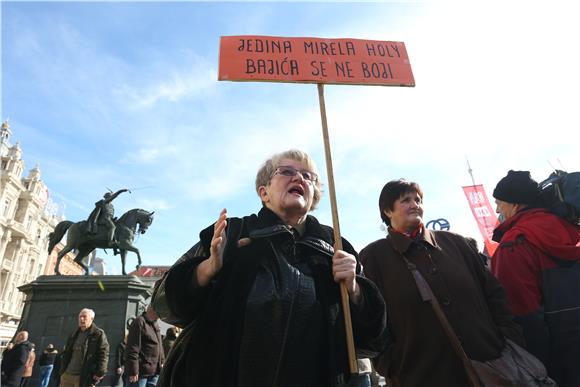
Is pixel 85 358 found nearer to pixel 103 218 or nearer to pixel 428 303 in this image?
pixel 428 303

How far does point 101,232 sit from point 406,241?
10.7 meters

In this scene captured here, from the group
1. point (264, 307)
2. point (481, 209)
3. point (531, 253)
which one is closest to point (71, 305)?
point (264, 307)

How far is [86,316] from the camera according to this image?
5.55 metres

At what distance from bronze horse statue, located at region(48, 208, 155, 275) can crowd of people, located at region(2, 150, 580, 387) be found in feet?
32.6

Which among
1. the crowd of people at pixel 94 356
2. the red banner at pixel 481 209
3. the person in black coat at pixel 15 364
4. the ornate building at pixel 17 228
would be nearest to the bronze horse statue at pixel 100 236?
the person in black coat at pixel 15 364

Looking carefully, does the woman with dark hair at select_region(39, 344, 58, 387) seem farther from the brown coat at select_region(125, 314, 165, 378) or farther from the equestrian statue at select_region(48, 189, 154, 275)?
the brown coat at select_region(125, 314, 165, 378)

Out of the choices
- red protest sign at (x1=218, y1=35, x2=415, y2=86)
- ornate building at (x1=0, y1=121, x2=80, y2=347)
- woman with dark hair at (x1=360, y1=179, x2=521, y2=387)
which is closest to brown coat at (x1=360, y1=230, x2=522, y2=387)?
woman with dark hair at (x1=360, y1=179, x2=521, y2=387)

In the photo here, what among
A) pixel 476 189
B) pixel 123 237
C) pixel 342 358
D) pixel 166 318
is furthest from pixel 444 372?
pixel 476 189

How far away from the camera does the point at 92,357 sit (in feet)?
17.6

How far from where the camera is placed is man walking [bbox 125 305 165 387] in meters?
5.50

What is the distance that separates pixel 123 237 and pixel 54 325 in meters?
3.25

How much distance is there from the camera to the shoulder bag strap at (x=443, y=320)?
2.00 meters

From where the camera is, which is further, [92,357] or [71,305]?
[71,305]

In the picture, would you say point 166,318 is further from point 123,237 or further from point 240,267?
point 123,237
